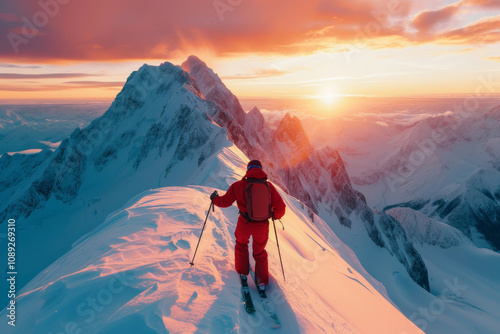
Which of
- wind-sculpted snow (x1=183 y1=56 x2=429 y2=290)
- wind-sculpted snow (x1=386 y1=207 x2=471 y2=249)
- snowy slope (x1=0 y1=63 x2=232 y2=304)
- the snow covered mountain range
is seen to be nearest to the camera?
the snow covered mountain range

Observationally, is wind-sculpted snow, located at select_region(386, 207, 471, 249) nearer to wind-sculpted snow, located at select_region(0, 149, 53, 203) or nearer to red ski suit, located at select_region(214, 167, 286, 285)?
red ski suit, located at select_region(214, 167, 286, 285)

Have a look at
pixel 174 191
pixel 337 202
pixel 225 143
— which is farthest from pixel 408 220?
pixel 174 191

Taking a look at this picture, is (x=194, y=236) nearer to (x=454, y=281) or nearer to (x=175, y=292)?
(x=175, y=292)

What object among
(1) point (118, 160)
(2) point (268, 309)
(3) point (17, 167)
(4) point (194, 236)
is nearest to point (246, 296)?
(2) point (268, 309)

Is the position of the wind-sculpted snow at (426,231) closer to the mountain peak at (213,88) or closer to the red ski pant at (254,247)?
the mountain peak at (213,88)

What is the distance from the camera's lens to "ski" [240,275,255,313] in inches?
215

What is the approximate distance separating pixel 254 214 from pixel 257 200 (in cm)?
37

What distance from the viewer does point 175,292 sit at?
5324 mm

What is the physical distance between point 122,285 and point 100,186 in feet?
248

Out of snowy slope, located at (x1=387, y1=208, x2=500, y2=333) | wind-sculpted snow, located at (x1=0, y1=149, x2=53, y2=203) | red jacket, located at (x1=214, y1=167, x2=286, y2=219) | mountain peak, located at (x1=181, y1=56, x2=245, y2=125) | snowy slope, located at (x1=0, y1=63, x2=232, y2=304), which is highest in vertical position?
mountain peak, located at (x1=181, y1=56, x2=245, y2=125)

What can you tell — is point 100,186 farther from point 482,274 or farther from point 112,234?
point 482,274


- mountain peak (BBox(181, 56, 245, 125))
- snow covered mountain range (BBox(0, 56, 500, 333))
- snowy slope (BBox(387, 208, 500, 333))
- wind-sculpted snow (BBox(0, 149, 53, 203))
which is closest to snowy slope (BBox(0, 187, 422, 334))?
snow covered mountain range (BBox(0, 56, 500, 333))

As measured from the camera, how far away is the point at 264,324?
5.30 metres

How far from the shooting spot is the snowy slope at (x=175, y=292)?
450 centimetres
